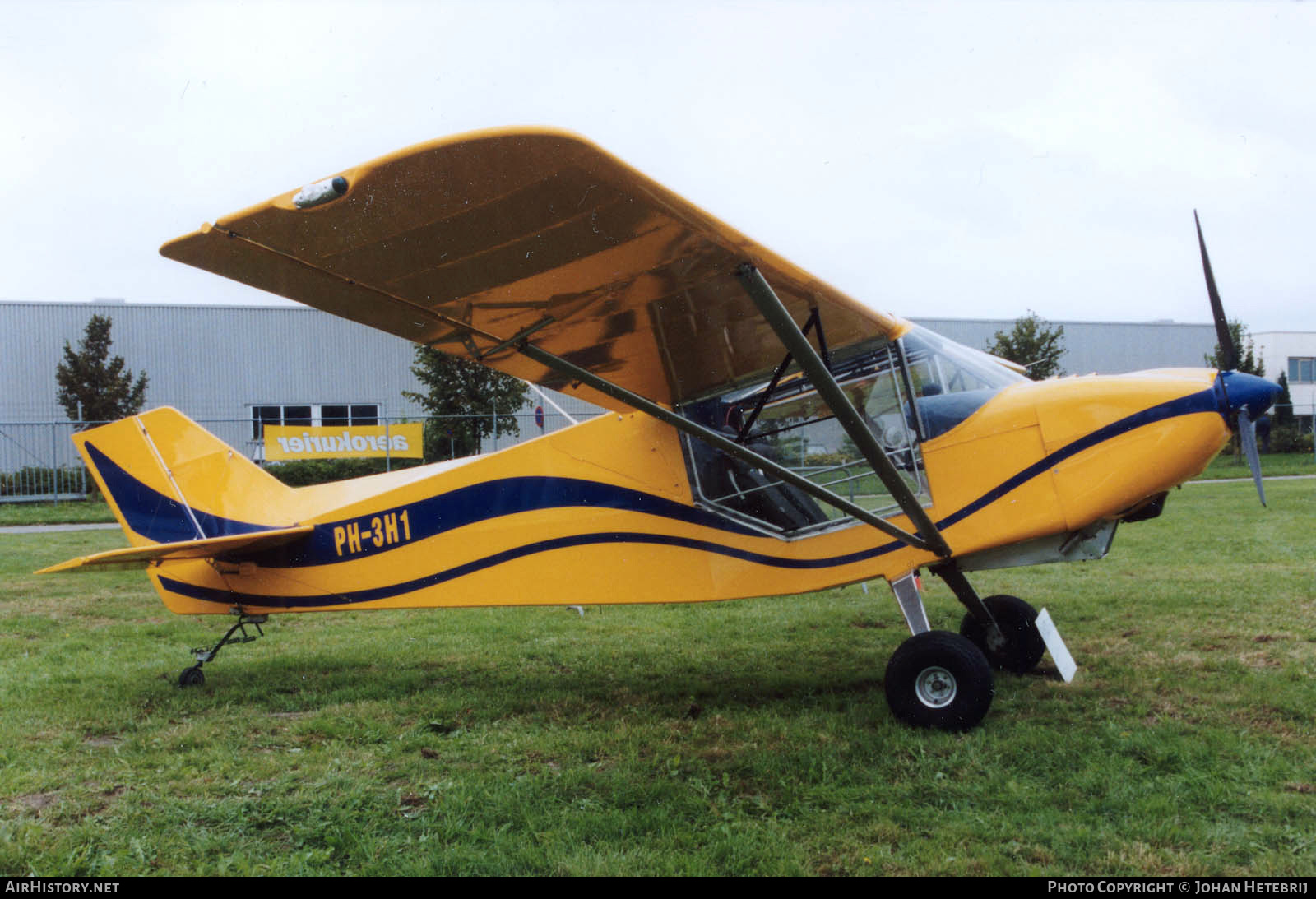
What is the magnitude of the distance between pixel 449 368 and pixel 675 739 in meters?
17.1

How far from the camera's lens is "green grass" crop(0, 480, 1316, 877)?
3154 millimetres

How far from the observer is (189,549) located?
5.61 metres

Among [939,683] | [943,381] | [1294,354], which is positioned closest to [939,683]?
[939,683]

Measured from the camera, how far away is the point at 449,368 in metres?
20.4

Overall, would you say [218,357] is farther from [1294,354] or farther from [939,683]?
[1294,354]

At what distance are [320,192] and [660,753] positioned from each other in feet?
9.80

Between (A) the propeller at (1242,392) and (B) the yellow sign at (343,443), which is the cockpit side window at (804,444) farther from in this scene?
(B) the yellow sign at (343,443)

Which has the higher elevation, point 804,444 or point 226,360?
point 226,360

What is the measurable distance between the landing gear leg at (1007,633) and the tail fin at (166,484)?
4883mm

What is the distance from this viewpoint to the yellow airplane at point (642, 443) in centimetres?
321

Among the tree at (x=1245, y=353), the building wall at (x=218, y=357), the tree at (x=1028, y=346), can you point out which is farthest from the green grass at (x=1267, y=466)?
the building wall at (x=218, y=357)

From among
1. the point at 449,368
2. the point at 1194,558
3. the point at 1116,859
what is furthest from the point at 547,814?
the point at 449,368

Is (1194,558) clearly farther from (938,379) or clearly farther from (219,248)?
(219,248)

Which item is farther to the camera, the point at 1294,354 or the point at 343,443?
the point at 1294,354
